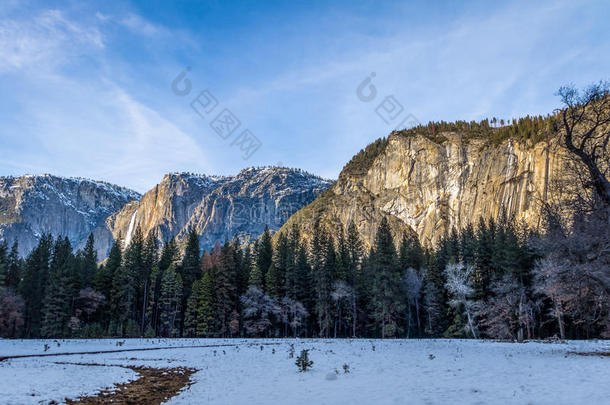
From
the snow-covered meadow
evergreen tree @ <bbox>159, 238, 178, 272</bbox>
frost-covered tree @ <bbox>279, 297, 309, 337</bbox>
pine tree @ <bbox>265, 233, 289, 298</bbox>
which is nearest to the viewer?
the snow-covered meadow

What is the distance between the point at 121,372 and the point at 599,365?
1916 centimetres

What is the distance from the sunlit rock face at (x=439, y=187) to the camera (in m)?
113

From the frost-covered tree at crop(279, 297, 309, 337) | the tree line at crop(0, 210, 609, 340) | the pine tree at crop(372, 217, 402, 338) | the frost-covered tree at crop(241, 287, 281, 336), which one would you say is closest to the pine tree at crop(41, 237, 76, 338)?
the tree line at crop(0, 210, 609, 340)

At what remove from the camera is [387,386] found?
11.5 m

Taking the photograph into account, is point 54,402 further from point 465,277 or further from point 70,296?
point 70,296

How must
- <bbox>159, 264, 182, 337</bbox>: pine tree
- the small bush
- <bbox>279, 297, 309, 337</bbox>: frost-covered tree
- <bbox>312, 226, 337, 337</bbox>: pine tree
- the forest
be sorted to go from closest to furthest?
the small bush, the forest, <bbox>279, 297, 309, 337</bbox>: frost-covered tree, <bbox>159, 264, 182, 337</bbox>: pine tree, <bbox>312, 226, 337, 337</bbox>: pine tree

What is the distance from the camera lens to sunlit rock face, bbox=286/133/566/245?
4454 inches

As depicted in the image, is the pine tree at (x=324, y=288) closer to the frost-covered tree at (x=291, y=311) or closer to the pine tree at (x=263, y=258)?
the frost-covered tree at (x=291, y=311)

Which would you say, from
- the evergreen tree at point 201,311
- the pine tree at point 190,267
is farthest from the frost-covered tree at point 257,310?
the pine tree at point 190,267

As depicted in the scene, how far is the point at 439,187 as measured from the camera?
5369 inches

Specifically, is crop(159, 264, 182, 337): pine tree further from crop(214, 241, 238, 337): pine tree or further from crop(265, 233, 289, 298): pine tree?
crop(265, 233, 289, 298): pine tree

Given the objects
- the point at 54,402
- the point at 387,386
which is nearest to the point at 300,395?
the point at 387,386

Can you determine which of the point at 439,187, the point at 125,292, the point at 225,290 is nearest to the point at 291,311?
the point at 225,290

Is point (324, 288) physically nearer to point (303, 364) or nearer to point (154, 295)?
point (154, 295)
